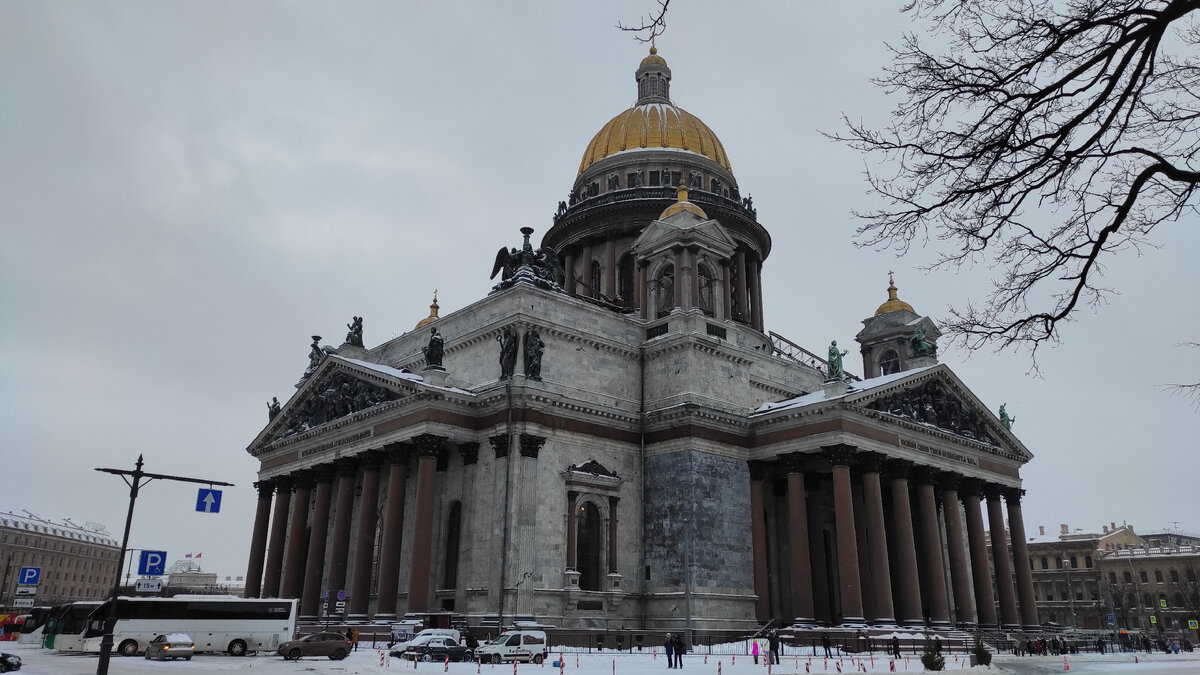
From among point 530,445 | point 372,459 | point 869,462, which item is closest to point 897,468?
point 869,462

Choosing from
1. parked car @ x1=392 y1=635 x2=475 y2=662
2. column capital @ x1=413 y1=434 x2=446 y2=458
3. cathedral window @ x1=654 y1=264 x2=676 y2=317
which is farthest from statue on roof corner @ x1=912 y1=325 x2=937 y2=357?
parked car @ x1=392 y1=635 x2=475 y2=662

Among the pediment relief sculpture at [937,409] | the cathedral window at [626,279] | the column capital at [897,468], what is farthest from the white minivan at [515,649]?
the cathedral window at [626,279]

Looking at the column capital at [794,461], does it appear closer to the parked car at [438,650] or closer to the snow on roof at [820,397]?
the snow on roof at [820,397]

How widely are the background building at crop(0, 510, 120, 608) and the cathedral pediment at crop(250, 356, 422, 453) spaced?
75.0 meters

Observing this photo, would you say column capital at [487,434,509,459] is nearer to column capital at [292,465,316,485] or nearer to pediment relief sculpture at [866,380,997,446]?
column capital at [292,465,316,485]

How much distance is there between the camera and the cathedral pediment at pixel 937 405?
43.2 meters

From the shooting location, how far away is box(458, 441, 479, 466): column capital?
40.5m

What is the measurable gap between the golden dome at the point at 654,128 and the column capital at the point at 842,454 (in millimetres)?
28810

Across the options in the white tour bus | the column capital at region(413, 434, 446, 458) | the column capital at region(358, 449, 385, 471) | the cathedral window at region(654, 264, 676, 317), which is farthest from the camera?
the cathedral window at region(654, 264, 676, 317)

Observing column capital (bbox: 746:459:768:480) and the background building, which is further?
the background building

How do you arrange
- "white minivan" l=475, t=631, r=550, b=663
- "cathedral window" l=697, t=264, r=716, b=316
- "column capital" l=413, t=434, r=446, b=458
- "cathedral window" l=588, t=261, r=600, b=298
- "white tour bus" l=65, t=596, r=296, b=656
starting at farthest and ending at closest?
"cathedral window" l=588, t=261, r=600, b=298, "cathedral window" l=697, t=264, r=716, b=316, "column capital" l=413, t=434, r=446, b=458, "white tour bus" l=65, t=596, r=296, b=656, "white minivan" l=475, t=631, r=550, b=663

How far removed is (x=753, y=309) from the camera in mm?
61438

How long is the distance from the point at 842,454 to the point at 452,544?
719 inches

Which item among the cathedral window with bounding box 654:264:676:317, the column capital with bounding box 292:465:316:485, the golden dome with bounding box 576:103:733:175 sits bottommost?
the column capital with bounding box 292:465:316:485
